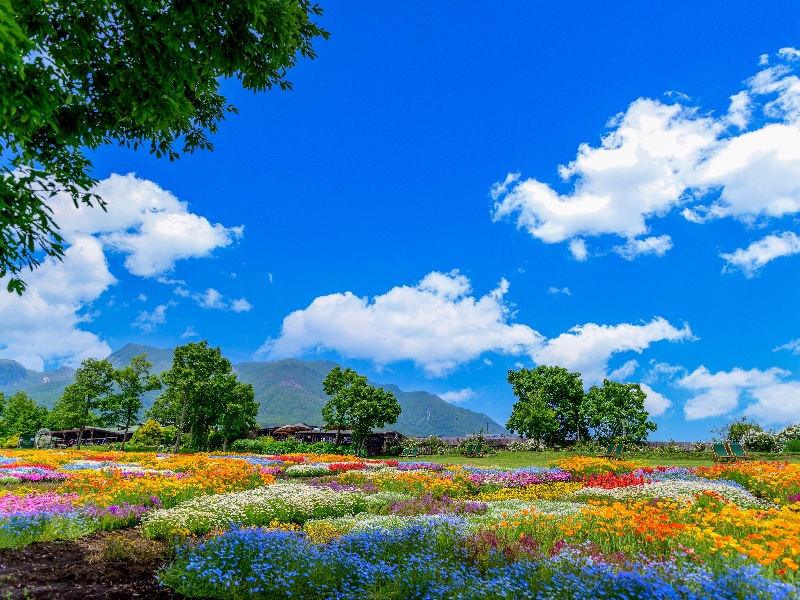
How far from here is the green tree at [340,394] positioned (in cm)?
4516

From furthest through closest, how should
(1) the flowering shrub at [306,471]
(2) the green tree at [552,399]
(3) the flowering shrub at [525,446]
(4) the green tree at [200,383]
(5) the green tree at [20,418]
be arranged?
(5) the green tree at [20,418] < (2) the green tree at [552,399] < (3) the flowering shrub at [525,446] < (4) the green tree at [200,383] < (1) the flowering shrub at [306,471]

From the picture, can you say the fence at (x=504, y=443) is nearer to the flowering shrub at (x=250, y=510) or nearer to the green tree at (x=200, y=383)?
the green tree at (x=200, y=383)

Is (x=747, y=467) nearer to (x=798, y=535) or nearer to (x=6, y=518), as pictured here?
(x=798, y=535)

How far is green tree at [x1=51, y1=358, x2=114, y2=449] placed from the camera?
47.3 m

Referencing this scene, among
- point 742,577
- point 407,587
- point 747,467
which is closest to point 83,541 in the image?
point 407,587

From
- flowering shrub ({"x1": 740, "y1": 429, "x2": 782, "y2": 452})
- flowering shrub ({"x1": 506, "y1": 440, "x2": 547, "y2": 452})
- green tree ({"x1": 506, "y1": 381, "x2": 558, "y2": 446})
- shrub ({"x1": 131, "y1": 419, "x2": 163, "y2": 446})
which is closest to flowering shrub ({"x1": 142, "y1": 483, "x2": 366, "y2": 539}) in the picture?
flowering shrub ({"x1": 740, "y1": 429, "x2": 782, "y2": 452})

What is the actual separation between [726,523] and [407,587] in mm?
5049

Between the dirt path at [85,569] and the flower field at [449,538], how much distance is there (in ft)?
1.07

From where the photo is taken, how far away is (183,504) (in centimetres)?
1012

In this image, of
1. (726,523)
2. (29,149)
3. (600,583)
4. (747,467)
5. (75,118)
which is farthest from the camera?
(747,467)

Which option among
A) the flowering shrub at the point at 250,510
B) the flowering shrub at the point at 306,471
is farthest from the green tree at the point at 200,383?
the flowering shrub at the point at 250,510

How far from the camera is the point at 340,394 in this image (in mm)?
45594

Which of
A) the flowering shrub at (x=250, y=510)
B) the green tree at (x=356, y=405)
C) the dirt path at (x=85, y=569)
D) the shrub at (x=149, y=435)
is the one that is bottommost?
the shrub at (x=149, y=435)

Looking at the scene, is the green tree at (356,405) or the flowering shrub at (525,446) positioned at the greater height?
the green tree at (356,405)
